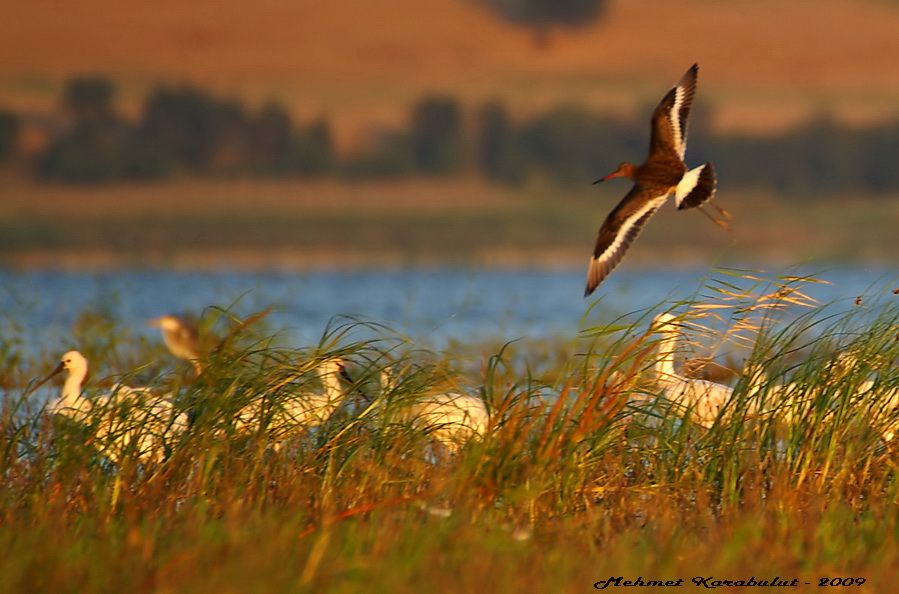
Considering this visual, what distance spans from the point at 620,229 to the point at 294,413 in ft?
6.57

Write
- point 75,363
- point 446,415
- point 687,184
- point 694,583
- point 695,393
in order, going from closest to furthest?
point 694,583
point 695,393
point 446,415
point 687,184
point 75,363

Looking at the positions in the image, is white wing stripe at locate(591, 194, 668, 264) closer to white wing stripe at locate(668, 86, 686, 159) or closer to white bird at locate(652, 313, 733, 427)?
white wing stripe at locate(668, 86, 686, 159)

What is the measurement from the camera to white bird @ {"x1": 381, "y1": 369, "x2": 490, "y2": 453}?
6.32 metres

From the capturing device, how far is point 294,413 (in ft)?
22.0

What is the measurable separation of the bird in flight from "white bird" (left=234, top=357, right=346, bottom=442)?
156 centimetres

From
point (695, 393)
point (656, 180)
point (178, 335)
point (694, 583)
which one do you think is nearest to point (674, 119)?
point (656, 180)

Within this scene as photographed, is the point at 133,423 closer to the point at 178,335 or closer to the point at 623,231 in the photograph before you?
the point at 623,231

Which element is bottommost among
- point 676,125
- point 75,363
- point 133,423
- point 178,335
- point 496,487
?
point 496,487

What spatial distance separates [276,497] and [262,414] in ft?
1.45

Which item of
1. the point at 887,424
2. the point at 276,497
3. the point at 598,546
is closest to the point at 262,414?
the point at 276,497

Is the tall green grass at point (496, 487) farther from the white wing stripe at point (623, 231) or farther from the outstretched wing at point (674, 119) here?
the outstretched wing at point (674, 119)

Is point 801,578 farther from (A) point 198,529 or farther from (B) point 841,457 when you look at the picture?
(A) point 198,529

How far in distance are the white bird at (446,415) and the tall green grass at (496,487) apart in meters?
0.06

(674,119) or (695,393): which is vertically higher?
(674,119)
